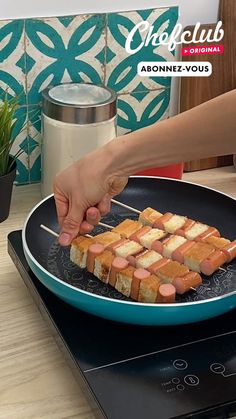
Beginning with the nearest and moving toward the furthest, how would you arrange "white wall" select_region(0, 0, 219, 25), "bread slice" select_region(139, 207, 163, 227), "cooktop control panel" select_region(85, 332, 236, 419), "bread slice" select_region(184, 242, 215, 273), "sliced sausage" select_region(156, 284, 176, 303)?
"cooktop control panel" select_region(85, 332, 236, 419)
"sliced sausage" select_region(156, 284, 176, 303)
"bread slice" select_region(184, 242, 215, 273)
"bread slice" select_region(139, 207, 163, 227)
"white wall" select_region(0, 0, 219, 25)

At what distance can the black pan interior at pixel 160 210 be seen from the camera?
1.08 metres

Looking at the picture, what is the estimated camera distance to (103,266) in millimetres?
1069

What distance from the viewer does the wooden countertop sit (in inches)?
36.0

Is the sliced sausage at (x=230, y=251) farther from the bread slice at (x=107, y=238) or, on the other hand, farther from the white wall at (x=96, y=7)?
the white wall at (x=96, y=7)

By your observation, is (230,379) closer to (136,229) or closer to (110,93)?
(136,229)

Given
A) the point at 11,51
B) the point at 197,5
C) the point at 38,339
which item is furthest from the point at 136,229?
the point at 197,5

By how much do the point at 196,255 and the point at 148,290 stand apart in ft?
0.43

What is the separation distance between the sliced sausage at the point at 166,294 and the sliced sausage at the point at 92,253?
127 mm

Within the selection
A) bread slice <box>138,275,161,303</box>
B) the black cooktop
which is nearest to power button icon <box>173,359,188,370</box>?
the black cooktop

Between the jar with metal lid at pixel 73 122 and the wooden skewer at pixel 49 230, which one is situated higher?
the jar with metal lid at pixel 73 122

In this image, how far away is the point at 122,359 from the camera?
3.07 ft

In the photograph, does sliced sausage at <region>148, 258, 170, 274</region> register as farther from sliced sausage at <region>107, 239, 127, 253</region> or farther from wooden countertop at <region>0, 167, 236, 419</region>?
wooden countertop at <region>0, 167, 236, 419</region>

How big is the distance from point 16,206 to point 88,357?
0.54 metres

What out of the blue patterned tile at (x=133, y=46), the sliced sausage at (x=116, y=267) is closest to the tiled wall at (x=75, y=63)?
the blue patterned tile at (x=133, y=46)
